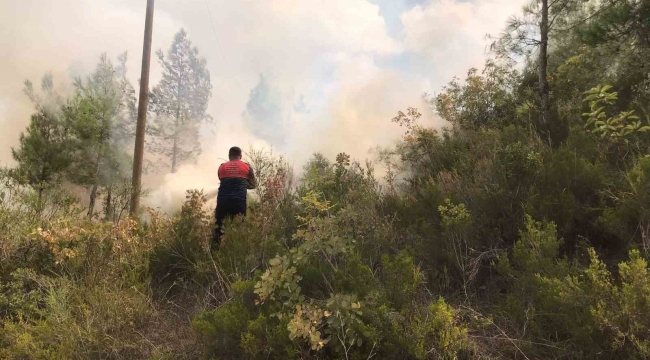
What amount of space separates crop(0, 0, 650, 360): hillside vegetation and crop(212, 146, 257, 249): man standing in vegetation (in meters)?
0.28

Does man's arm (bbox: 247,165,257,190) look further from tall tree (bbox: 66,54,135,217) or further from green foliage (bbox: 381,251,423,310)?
tall tree (bbox: 66,54,135,217)

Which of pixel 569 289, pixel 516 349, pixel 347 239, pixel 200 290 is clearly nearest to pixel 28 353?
pixel 200 290

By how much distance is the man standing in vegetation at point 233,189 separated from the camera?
16.4ft

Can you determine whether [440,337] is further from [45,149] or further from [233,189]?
[45,149]

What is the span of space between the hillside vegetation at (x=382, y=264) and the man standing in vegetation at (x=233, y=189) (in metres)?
0.28

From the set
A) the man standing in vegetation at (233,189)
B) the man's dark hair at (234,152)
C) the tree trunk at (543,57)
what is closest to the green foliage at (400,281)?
the man standing in vegetation at (233,189)

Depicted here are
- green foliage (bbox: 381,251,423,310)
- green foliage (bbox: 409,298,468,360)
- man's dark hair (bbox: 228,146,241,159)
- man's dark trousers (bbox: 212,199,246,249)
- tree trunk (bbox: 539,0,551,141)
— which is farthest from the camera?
tree trunk (bbox: 539,0,551,141)

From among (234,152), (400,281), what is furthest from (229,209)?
(400,281)

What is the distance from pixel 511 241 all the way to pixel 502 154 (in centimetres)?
96

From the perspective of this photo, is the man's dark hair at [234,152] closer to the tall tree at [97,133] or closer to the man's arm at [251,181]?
the man's arm at [251,181]

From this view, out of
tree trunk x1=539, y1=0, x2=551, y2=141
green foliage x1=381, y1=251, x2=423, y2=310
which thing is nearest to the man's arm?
green foliage x1=381, y1=251, x2=423, y2=310

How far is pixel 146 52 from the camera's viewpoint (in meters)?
9.76

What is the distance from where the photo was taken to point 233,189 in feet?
16.6

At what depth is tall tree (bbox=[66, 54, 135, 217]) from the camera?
1733cm
